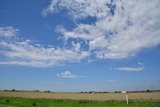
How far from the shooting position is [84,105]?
3275 centimetres

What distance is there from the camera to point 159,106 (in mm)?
29406

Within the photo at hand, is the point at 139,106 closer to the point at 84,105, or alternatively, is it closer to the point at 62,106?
the point at 84,105

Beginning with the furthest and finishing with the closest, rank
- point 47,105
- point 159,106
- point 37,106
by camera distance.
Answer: point 47,105 → point 37,106 → point 159,106

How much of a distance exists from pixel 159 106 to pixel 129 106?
10.3ft

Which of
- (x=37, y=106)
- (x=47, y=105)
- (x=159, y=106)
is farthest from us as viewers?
(x=47, y=105)

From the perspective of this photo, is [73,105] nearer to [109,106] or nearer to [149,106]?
[109,106]

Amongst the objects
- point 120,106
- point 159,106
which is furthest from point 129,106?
point 159,106

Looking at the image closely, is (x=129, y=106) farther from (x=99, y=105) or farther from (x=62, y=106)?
(x=62, y=106)

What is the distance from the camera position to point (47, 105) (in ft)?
110

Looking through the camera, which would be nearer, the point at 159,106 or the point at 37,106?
the point at 159,106

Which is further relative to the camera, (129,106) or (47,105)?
(47,105)

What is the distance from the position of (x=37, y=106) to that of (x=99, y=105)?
7.01 metres

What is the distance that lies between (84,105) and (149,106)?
287 inches

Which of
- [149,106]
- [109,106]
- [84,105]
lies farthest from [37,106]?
[149,106]
